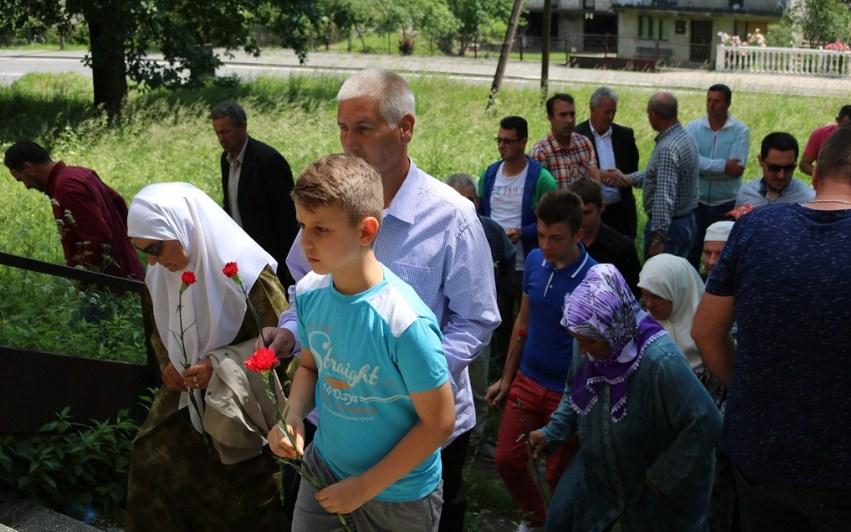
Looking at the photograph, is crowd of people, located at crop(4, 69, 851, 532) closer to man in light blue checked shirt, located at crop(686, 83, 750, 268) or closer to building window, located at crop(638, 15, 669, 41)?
man in light blue checked shirt, located at crop(686, 83, 750, 268)

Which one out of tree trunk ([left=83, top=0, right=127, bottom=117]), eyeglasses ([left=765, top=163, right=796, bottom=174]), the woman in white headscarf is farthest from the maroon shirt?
tree trunk ([left=83, top=0, right=127, bottom=117])

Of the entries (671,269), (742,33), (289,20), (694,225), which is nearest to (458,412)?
(671,269)

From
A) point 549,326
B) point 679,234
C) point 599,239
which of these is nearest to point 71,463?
point 549,326

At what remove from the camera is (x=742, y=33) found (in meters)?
58.2

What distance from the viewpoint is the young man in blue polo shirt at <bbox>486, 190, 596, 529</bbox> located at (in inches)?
226

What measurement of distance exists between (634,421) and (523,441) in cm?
123

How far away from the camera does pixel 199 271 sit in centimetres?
440

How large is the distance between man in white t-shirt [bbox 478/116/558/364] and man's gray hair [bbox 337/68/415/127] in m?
4.14

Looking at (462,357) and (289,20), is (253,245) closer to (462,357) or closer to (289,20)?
(462,357)

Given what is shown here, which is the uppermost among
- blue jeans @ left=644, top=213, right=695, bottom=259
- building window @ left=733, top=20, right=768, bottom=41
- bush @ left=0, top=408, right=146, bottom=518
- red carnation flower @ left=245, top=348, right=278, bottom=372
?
building window @ left=733, top=20, right=768, bottom=41

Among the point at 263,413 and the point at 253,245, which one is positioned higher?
the point at 253,245

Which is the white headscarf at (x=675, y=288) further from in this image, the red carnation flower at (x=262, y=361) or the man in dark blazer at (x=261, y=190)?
the man in dark blazer at (x=261, y=190)

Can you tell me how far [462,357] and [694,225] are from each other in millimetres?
5666

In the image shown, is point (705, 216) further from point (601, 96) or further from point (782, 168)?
point (782, 168)
